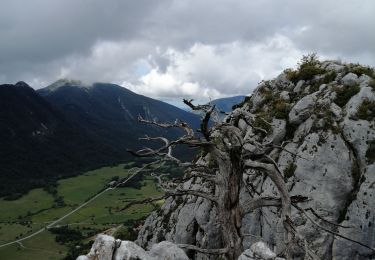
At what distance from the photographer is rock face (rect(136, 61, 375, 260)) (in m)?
26.3

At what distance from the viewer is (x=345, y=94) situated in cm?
3266

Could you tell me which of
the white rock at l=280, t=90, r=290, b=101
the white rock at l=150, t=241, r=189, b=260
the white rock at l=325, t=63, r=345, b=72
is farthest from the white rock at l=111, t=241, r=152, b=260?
the white rock at l=325, t=63, r=345, b=72

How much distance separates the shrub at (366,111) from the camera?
1189 inches

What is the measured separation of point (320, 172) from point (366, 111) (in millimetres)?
6075

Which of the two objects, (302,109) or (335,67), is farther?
(335,67)

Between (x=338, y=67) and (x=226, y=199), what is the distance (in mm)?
24470

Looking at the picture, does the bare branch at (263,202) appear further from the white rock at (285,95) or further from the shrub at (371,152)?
the white rock at (285,95)

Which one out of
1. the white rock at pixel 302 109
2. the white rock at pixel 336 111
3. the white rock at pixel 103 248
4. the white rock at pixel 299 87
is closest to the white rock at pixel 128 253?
the white rock at pixel 103 248

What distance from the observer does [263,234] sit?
28.7 m

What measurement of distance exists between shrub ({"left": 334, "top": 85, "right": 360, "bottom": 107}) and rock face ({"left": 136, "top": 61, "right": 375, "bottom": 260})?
0.24 ft

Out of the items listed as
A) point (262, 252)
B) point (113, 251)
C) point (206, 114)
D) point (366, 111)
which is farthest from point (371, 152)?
point (113, 251)

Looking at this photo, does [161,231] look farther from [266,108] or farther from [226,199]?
[226,199]

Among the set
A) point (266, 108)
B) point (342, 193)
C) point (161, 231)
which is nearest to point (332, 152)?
point (342, 193)

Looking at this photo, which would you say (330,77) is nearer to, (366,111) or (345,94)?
(345,94)
